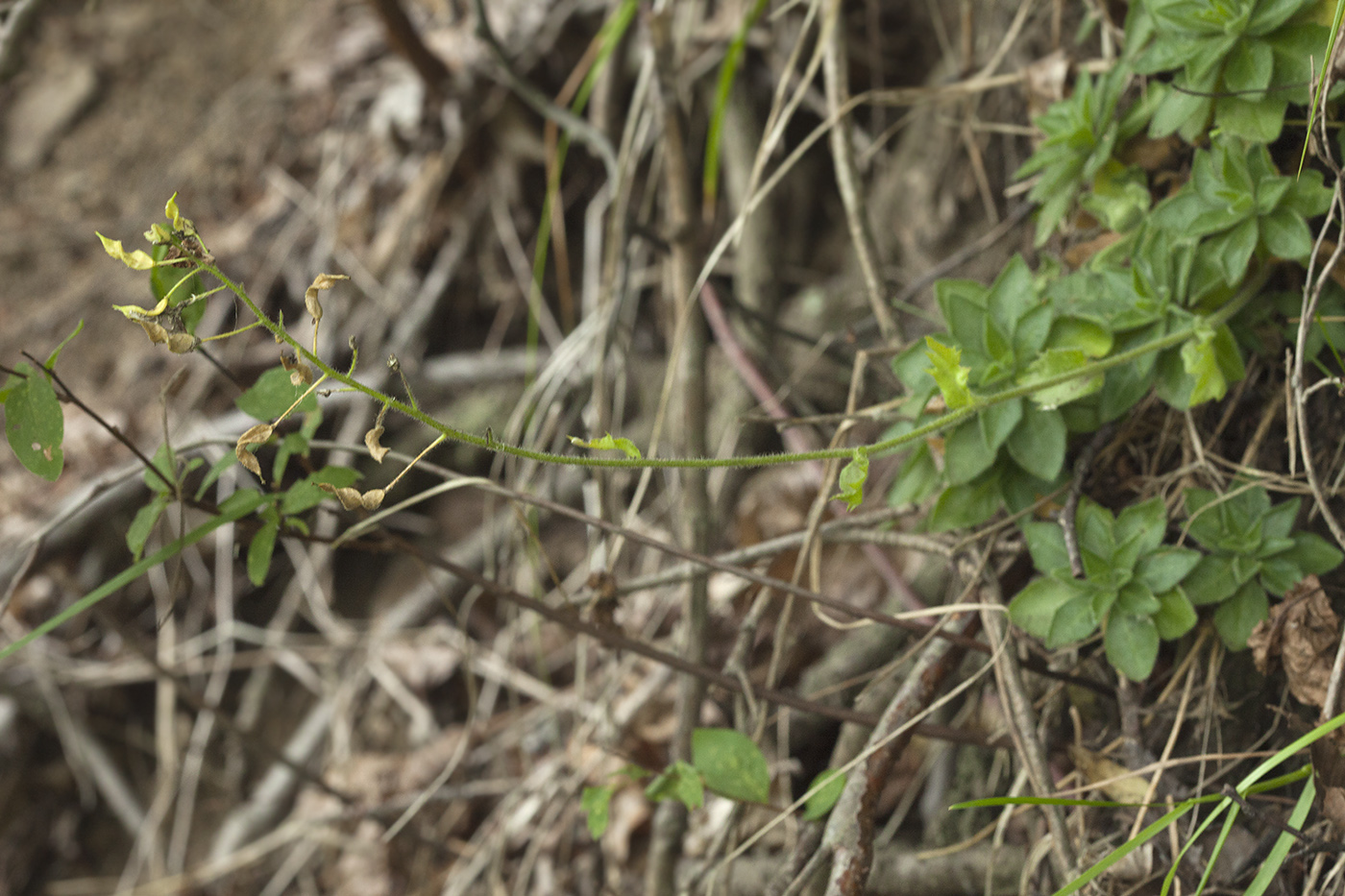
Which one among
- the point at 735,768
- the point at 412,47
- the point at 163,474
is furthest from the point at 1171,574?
the point at 412,47

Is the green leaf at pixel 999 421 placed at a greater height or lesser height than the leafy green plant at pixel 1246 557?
greater

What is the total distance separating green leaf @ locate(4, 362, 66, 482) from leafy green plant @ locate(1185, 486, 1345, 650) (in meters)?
1.33

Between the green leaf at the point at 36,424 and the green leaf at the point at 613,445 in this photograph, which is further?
the green leaf at the point at 36,424

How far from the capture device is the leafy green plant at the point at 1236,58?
1027mm

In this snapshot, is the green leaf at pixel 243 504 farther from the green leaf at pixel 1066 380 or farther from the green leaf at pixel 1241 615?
the green leaf at pixel 1241 615

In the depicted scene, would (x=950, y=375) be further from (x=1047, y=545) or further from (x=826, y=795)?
(x=826, y=795)

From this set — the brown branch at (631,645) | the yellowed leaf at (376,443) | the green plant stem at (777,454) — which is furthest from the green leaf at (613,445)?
the brown branch at (631,645)

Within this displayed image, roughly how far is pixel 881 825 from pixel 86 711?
219 centimetres

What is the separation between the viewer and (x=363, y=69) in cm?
269

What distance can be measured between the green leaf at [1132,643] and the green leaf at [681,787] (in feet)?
1.84

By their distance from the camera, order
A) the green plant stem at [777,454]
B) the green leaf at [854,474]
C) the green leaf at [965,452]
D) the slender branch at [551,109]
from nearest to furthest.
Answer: the green plant stem at [777,454]
the green leaf at [854,474]
the green leaf at [965,452]
the slender branch at [551,109]

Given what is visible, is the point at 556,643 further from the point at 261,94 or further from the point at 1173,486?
the point at 261,94

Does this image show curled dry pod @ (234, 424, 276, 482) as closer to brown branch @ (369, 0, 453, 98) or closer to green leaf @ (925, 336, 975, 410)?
green leaf @ (925, 336, 975, 410)

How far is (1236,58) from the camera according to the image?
3.50 feet
